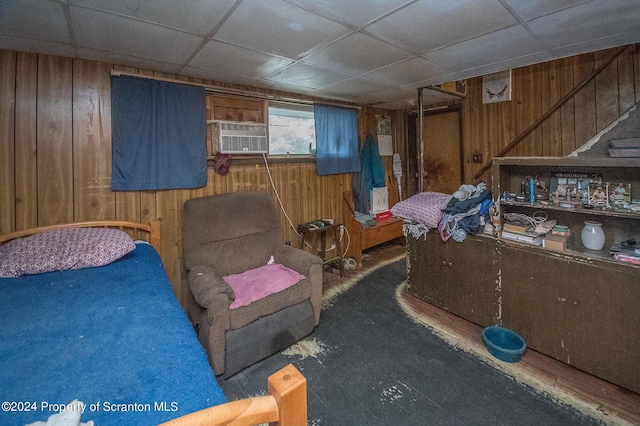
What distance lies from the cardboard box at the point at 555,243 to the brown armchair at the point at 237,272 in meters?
Result: 1.69

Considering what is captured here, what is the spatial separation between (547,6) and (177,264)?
10.7ft

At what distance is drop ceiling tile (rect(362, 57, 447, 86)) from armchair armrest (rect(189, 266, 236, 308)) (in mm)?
2280

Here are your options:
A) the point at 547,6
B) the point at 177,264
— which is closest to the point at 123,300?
the point at 177,264

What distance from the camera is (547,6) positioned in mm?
1565

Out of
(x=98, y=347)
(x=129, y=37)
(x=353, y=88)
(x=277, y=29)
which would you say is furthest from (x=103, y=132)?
(x=353, y=88)

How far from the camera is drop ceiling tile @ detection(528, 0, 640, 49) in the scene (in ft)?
5.19

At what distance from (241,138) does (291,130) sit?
0.86 meters

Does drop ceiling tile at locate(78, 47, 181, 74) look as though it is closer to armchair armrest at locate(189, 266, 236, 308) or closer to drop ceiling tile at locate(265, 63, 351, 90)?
drop ceiling tile at locate(265, 63, 351, 90)

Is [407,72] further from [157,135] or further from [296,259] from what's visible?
[157,135]

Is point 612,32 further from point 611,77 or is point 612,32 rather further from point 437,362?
point 437,362

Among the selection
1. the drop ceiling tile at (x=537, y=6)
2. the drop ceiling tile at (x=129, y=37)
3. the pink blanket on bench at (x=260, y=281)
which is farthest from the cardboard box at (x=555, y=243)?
the drop ceiling tile at (x=129, y=37)

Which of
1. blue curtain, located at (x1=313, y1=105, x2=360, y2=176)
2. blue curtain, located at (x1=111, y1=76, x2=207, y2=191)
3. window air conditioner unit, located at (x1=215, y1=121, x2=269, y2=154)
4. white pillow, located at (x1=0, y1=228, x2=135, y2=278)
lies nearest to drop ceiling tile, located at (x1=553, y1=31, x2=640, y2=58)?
blue curtain, located at (x1=313, y1=105, x2=360, y2=176)

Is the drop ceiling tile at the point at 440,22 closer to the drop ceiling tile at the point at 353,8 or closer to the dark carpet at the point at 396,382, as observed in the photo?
the drop ceiling tile at the point at 353,8

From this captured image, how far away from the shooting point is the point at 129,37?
72.7 inches
